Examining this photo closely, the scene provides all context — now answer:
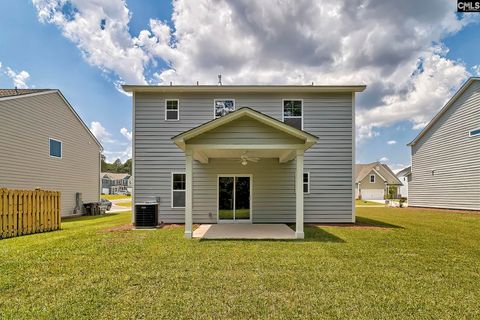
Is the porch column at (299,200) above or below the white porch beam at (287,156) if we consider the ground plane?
below

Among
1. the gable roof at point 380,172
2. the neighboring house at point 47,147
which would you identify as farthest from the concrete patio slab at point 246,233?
the gable roof at point 380,172

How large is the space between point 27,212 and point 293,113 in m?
10.8

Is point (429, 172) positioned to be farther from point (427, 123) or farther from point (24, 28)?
point (24, 28)

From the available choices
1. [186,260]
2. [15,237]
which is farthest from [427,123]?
[15,237]

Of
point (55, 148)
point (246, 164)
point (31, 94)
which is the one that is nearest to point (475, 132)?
point (246, 164)

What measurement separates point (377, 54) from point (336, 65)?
234 centimetres


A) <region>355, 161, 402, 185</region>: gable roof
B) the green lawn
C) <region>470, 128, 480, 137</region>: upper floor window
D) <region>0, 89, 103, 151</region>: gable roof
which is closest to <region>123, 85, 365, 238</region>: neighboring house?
the green lawn

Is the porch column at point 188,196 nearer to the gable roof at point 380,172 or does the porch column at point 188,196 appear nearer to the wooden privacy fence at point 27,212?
the wooden privacy fence at point 27,212

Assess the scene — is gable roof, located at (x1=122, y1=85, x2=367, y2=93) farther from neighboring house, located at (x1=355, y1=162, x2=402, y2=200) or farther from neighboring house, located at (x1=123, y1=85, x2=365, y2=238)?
neighboring house, located at (x1=355, y1=162, x2=402, y2=200)

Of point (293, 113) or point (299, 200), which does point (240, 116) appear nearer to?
point (299, 200)

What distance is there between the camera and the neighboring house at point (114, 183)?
59.0 metres

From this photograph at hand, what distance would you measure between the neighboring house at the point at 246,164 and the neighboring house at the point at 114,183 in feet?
168

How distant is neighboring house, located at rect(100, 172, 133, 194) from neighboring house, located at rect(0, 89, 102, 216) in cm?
4228

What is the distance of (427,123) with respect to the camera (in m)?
20.1
